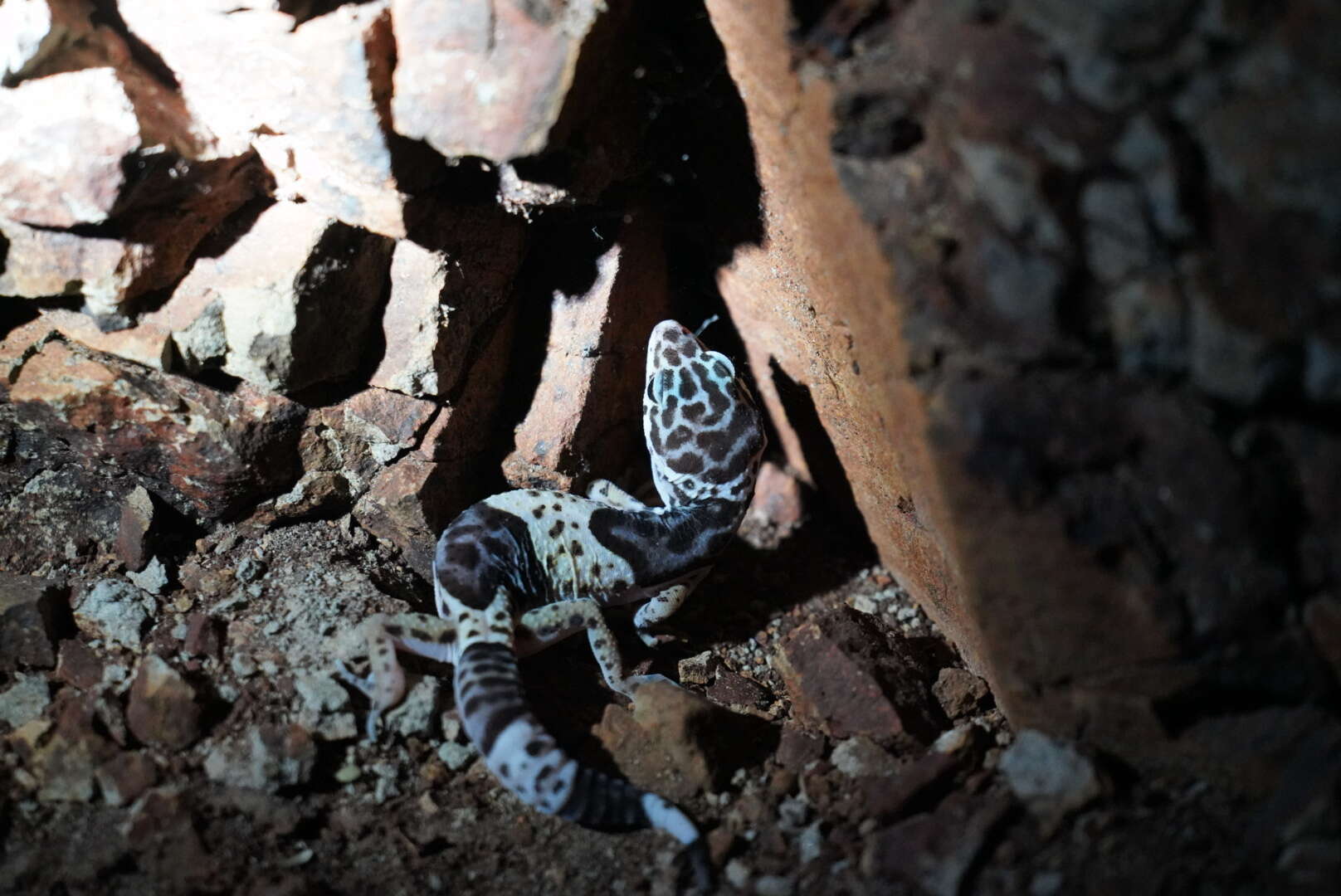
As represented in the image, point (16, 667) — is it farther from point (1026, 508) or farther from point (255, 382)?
point (1026, 508)

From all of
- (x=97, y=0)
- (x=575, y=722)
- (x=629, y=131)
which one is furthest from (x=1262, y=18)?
(x=97, y=0)

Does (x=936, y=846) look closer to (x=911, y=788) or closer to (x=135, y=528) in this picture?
(x=911, y=788)

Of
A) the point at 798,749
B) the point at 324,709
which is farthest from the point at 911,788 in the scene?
the point at 324,709

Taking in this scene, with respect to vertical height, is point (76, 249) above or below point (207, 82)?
below

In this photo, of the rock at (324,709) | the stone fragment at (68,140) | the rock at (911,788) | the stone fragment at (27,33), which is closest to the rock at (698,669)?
the rock at (911,788)

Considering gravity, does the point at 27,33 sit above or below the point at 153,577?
above

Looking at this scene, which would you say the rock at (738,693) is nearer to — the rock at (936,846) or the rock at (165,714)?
the rock at (936,846)
